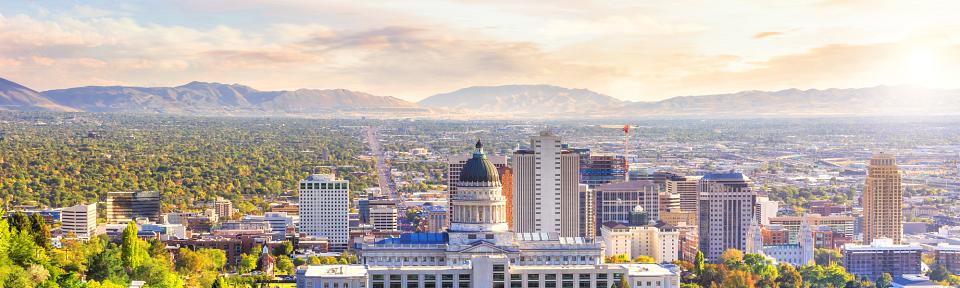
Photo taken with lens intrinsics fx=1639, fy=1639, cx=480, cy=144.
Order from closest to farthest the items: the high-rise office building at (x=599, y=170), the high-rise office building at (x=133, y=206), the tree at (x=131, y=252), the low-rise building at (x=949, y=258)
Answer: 1. the tree at (x=131, y=252)
2. the low-rise building at (x=949, y=258)
3. the high-rise office building at (x=133, y=206)
4. the high-rise office building at (x=599, y=170)

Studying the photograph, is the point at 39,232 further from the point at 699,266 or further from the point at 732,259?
the point at 732,259

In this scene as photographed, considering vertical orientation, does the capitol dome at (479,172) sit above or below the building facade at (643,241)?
above

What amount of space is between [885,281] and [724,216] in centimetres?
2682

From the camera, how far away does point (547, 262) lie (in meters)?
74.9

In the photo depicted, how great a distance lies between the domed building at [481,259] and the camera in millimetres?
67625

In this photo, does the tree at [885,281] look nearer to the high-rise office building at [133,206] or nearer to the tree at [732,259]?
the tree at [732,259]

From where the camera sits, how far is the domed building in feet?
222

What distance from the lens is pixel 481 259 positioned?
2672 inches

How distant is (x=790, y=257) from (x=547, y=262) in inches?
1692

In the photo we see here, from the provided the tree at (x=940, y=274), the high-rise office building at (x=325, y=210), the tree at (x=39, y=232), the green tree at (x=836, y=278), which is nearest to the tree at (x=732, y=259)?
the green tree at (x=836, y=278)

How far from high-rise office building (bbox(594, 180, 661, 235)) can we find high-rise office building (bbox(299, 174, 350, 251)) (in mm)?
21188

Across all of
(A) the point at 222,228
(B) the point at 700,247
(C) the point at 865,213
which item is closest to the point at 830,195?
(C) the point at 865,213

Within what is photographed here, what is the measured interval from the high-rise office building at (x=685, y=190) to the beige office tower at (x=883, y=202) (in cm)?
1937

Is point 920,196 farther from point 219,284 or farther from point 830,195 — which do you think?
point 219,284
